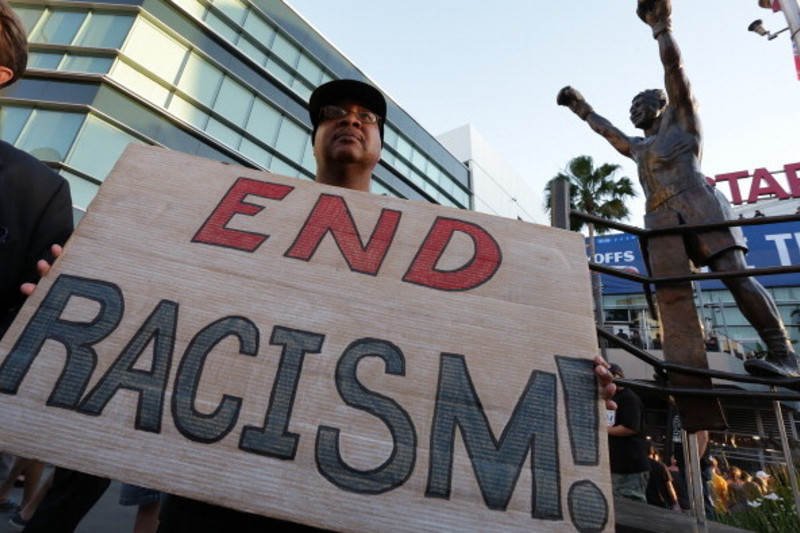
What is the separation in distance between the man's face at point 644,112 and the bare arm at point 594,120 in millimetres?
113

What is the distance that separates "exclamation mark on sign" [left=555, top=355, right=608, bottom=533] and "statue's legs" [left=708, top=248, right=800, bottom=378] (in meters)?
1.21

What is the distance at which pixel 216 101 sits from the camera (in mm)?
11312

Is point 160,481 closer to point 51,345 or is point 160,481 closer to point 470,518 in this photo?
point 51,345

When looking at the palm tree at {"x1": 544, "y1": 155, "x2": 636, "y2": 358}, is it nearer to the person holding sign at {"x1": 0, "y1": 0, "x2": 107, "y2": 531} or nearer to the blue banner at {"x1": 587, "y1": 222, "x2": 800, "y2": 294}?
the blue banner at {"x1": 587, "y1": 222, "x2": 800, "y2": 294}

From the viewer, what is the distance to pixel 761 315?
195cm

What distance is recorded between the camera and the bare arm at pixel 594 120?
8.86 feet

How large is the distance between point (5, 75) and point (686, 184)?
9.15 ft

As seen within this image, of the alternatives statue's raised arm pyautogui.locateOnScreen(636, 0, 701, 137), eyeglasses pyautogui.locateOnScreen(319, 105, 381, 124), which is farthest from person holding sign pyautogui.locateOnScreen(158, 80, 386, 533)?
statue's raised arm pyautogui.locateOnScreen(636, 0, 701, 137)

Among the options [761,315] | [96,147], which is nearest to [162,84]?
[96,147]

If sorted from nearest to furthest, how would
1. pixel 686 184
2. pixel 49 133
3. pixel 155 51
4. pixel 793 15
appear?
pixel 686 184 → pixel 793 15 → pixel 49 133 → pixel 155 51

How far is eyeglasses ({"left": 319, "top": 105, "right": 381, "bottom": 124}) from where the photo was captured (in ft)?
5.82

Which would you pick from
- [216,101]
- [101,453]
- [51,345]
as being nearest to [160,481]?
[101,453]

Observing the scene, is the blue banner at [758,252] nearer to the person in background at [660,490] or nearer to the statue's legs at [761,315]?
the person in background at [660,490]

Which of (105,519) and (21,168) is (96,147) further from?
(21,168)
